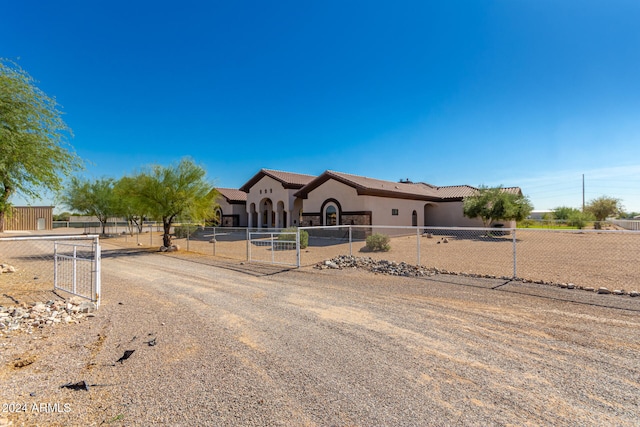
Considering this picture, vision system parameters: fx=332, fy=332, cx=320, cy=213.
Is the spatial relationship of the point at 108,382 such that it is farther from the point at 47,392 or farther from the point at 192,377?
the point at 192,377

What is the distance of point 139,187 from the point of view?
65.8 feet

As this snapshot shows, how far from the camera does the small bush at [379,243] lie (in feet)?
60.8

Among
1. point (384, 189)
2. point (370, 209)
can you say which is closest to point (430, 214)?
point (384, 189)

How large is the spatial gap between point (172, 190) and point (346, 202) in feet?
41.6

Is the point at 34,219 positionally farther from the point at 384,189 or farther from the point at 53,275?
the point at 384,189

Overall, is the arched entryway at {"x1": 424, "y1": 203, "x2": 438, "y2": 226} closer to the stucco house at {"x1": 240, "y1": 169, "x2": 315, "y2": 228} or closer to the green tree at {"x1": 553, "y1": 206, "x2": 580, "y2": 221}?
the stucco house at {"x1": 240, "y1": 169, "x2": 315, "y2": 228}

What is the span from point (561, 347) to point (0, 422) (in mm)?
7016

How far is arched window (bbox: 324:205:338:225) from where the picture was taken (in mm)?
27062

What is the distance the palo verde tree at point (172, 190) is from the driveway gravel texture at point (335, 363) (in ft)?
41.4

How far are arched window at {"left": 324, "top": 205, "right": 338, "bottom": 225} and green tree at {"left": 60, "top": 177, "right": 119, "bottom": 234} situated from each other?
800 inches

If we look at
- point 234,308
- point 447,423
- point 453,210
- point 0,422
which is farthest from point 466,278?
point 453,210

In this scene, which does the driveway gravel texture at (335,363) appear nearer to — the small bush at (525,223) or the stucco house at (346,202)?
the stucco house at (346,202)

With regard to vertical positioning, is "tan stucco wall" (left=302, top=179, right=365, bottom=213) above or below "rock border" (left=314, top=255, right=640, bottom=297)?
above

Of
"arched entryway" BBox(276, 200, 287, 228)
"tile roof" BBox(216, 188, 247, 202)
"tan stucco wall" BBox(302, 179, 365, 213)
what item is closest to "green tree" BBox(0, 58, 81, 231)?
"tan stucco wall" BBox(302, 179, 365, 213)
